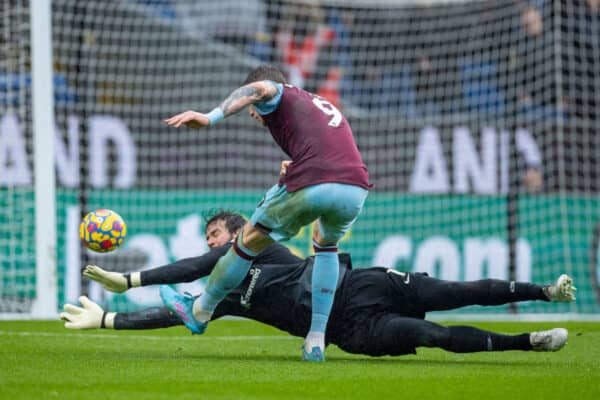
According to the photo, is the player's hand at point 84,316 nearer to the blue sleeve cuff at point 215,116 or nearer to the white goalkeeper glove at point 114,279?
the white goalkeeper glove at point 114,279

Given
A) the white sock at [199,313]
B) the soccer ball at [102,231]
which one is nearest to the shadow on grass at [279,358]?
the white sock at [199,313]

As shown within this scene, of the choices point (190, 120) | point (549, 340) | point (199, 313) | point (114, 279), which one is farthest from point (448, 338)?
point (114, 279)

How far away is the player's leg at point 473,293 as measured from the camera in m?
5.70

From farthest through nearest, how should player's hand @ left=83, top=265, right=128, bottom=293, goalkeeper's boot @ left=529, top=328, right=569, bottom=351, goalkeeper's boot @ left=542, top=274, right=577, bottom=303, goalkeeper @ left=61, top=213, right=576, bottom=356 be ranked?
player's hand @ left=83, top=265, right=128, bottom=293
goalkeeper @ left=61, top=213, right=576, bottom=356
goalkeeper's boot @ left=542, top=274, right=577, bottom=303
goalkeeper's boot @ left=529, top=328, right=569, bottom=351

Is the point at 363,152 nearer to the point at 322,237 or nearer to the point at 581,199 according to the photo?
the point at 581,199

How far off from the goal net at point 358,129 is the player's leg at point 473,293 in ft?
16.9

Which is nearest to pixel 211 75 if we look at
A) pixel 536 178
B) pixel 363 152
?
pixel 363 152

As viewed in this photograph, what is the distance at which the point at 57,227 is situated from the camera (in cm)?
1055

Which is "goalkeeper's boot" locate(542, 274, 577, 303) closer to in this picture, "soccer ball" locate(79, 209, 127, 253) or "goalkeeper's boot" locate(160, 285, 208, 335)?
"goalkeeper's boot" locate(160, 285, 208, 335)

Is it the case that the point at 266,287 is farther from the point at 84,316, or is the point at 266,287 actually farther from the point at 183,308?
the point at 84,316

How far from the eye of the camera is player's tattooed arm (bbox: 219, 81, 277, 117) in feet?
17.6

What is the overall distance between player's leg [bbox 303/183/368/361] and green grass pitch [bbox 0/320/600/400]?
0.72 feet

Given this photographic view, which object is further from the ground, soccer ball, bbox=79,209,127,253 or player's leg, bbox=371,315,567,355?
soccer ball, bbox=79,209,127,253

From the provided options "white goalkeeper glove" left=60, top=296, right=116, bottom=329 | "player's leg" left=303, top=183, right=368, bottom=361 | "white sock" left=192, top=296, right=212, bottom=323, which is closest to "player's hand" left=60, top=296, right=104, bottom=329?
"white goalkeeper glove" left=60, top=296, right=116, bottom=329
